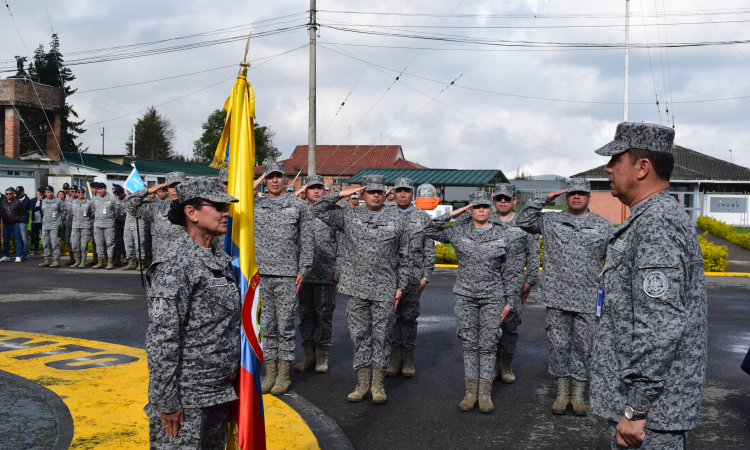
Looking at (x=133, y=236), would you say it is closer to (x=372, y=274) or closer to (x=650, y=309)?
(x=372, y=274)

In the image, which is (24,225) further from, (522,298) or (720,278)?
(720,278)

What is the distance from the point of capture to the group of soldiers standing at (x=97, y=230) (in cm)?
1622

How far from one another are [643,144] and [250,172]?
256cm

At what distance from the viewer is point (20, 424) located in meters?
4.92

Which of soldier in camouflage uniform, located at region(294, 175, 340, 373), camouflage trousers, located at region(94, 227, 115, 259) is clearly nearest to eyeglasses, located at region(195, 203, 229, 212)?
soldier in camouflage uniform, located at region(294, 175, 340, 373)

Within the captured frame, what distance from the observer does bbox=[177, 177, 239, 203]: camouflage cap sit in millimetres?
3299

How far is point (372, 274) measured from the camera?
20.6 ft

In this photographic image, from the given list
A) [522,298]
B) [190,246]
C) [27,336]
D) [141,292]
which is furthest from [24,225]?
[190,246]

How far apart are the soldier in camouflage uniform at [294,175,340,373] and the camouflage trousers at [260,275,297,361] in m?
0.82

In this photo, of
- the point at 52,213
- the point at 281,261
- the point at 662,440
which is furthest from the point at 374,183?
the point at 52,213

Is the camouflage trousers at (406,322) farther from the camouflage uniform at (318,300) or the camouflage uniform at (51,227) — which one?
the camouflage uniform at (51,227)

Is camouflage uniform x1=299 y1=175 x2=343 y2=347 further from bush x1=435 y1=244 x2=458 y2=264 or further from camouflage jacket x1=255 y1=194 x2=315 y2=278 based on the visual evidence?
bush x1=435 y1=244 x2=458 y2=264

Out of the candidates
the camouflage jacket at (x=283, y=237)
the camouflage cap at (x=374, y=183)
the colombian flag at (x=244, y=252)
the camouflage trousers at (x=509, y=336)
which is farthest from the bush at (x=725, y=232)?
the colombian flag at (x=244, y=252)

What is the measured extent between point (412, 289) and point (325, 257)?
1141mm
